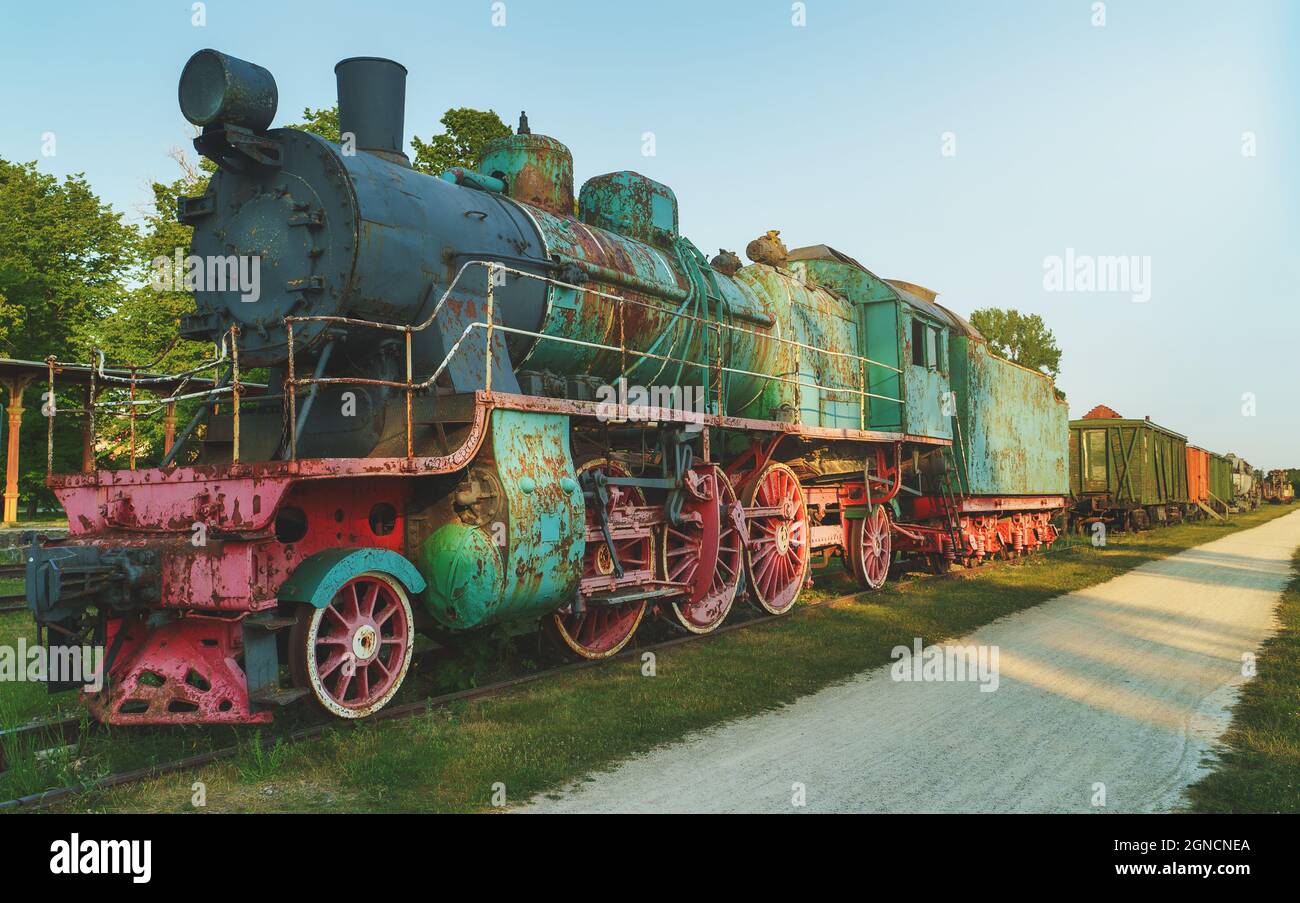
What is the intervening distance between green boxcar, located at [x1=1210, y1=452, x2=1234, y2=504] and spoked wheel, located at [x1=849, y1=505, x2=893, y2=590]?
3986cm

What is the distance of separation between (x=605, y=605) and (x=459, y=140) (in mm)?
20995

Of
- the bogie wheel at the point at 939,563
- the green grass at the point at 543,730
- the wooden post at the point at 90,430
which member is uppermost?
the wooden post at the point at 90,430

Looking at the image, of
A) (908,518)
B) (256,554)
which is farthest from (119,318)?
(256,554)

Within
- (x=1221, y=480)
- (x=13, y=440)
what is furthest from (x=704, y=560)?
(x=1221, y=480)

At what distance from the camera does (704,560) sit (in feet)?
31.6

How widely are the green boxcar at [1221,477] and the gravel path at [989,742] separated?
41918 millimetres

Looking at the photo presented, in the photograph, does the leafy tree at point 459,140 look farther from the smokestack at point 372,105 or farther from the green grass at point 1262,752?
the green grass at point 1262,752

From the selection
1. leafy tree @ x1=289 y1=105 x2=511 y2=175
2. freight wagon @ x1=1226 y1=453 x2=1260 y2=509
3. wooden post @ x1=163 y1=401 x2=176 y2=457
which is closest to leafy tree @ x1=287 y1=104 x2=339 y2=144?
leafy tree @ x1=289 y1=105 x2=511 y2=175

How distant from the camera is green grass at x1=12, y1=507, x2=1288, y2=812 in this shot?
16.6 feet

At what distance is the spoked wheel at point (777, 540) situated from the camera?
35.5 feet
